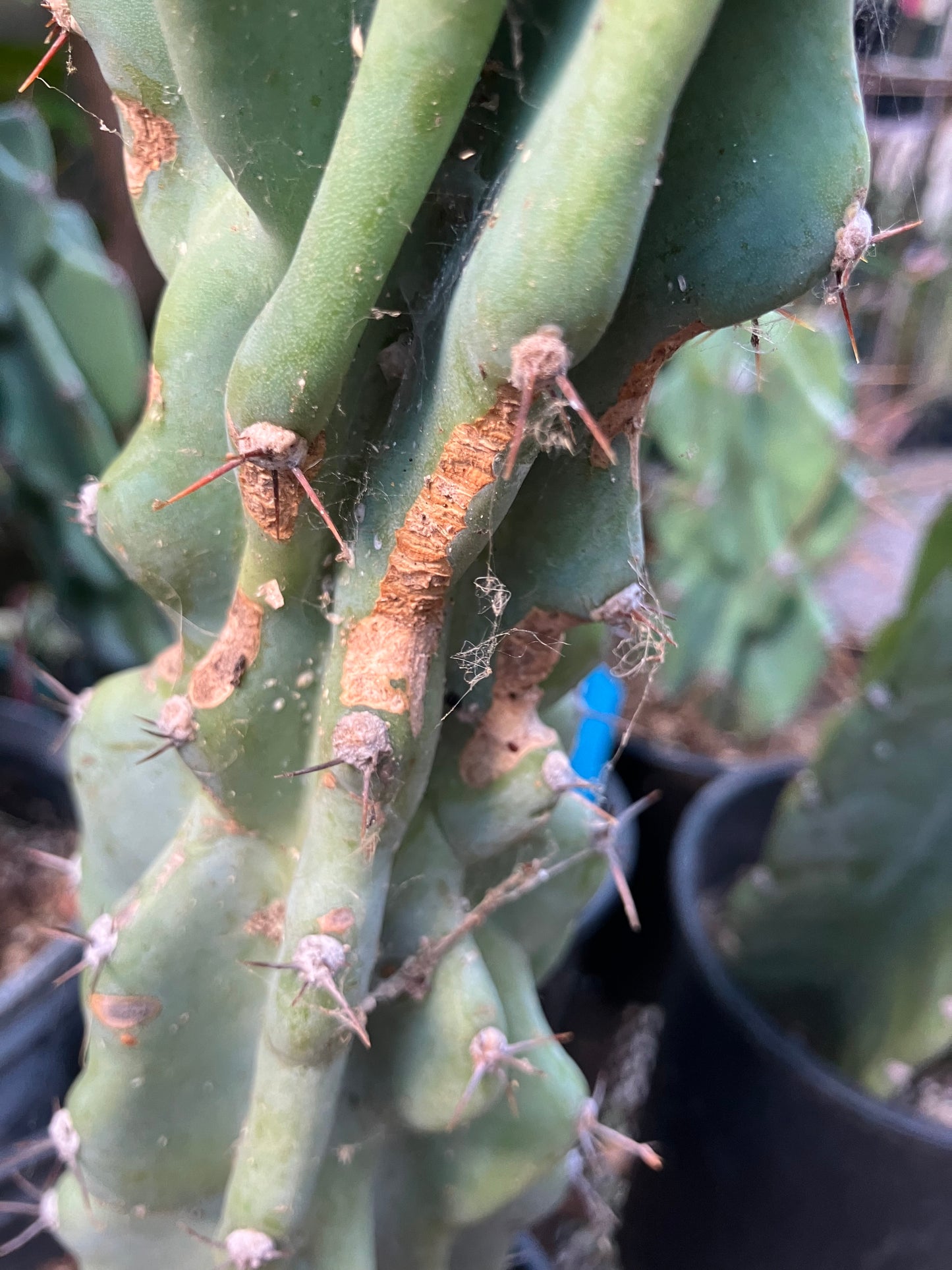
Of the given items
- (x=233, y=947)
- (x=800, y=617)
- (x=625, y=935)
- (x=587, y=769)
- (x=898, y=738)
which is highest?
(x=233, y=947)

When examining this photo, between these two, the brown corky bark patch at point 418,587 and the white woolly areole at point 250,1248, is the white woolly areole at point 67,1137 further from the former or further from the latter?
the brown corky bark patch at point 418,587

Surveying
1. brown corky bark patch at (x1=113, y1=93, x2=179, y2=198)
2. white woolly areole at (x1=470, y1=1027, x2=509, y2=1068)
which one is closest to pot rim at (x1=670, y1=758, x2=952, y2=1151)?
white woolly areole at (x1=470, y1=1027, x2=509, y2=1068)

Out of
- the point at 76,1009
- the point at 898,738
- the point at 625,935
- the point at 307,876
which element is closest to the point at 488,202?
the point at 307,876

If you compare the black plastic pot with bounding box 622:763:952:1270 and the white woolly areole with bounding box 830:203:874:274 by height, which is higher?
the white woolly areole with bounding box 830:203:874:274

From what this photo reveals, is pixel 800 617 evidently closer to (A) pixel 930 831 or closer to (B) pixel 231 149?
(A) pixel 930 831

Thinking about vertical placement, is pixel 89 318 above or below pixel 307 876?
above

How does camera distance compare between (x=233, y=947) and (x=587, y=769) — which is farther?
(x=587, y=769)

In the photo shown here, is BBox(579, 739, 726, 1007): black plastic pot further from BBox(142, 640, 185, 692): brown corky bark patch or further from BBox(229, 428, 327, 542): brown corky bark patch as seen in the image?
BBox(229, 428, 327, 542): brown corky bark patch

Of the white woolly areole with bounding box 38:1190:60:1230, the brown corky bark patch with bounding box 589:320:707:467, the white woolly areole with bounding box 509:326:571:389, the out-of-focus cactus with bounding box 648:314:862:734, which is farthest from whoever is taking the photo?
the out-of-focus cactus with bounding box 648:314:862:734
